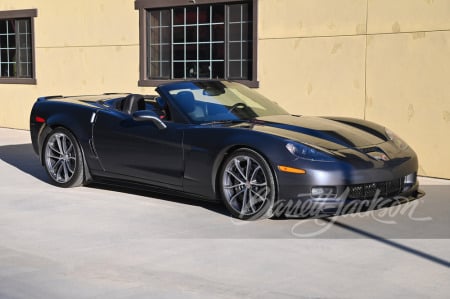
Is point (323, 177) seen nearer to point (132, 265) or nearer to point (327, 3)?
point (132, 265)

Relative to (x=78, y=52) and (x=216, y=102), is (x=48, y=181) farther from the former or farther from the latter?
(x=78, y=52)

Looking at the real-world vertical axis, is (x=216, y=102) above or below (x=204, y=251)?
above

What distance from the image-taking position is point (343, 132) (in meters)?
7.44

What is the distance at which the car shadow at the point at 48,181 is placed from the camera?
776 cm

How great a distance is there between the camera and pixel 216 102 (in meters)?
7.90

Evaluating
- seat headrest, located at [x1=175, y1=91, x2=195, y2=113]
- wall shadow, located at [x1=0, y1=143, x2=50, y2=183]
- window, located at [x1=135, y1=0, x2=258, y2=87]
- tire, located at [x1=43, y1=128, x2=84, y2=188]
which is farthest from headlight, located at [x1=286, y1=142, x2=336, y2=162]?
window, located at [x1=135, y1=0, x2=258, y2=87]

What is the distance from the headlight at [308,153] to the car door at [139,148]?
4.11 ft

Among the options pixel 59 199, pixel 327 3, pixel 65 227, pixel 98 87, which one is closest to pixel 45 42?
pixel 98 87

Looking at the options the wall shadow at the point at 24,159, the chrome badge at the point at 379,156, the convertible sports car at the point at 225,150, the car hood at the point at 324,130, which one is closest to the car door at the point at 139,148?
Result: the convertible sports car at the point at 225,150

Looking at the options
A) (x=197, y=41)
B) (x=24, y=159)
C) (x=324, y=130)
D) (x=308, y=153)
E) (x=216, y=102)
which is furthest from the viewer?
(x=197, y=41)

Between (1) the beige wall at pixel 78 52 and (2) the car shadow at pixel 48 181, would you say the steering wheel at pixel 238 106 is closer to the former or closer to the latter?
(2) the car shadow at pixel 48 181

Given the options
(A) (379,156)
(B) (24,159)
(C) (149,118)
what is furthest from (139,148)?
(B) (24,159)

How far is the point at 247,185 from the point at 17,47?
1103cm

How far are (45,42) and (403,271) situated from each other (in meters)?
11.9
